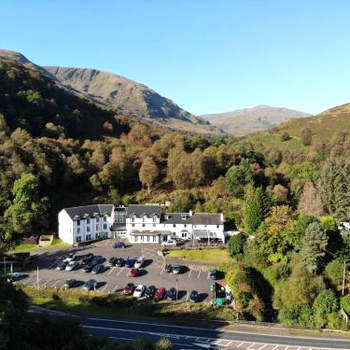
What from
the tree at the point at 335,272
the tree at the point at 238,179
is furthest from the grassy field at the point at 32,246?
the tree at the point at 335,272

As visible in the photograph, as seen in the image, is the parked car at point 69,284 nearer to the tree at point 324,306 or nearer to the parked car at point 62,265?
the parked car at point 62,265

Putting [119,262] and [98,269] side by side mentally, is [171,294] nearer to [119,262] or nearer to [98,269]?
[119,262]

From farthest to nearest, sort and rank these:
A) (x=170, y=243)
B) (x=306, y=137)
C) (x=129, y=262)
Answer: (x=306, y=137) → (x=170, y=243) → (x=129, y=262)

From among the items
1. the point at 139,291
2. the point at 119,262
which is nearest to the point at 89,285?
the point at 139,291

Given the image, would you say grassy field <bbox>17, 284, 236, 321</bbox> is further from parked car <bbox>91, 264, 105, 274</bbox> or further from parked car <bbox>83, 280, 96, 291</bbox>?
parked car <bbox>91, 264, 105, 274</bbox>

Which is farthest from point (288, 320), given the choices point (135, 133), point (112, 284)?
point (135, 133)

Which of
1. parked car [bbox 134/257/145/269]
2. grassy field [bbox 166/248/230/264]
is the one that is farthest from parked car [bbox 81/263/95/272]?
grassy field [bbox 166/248/230/264]

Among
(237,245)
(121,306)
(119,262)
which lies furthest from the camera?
(237,245)
